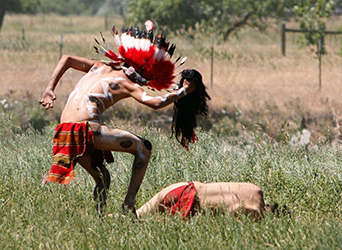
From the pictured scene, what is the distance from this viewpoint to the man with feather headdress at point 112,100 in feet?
16.8

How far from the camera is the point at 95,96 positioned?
521 cm

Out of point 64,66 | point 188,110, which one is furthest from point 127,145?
point 64,66

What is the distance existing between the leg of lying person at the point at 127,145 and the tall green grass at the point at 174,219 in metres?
0.24

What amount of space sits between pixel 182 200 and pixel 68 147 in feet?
3.03

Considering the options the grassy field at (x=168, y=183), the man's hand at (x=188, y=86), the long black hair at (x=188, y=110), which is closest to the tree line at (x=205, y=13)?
the grassy field at (x=168, y=183)

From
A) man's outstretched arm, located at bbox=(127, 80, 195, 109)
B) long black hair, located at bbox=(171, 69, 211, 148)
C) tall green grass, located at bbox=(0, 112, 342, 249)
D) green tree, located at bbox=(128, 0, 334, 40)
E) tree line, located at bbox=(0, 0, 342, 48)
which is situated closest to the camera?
tall green grass, located at bbox=(0, 112, 342, 249)

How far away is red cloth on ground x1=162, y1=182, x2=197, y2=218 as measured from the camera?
5.21 m

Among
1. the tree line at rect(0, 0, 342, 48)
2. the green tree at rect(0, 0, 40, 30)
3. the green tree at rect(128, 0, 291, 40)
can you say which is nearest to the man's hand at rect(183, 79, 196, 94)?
the tree line at rect(0, 0, 342, 48)

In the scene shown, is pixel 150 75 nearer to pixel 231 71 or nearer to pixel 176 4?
pixel 231 71

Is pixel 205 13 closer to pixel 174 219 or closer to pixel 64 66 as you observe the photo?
pixel 64 66

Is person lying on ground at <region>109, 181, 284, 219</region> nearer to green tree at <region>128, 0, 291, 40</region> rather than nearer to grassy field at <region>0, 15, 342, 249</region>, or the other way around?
grassy field at <region>0, 15, 342, 249</region>

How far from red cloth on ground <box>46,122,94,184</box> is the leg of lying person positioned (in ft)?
0.22

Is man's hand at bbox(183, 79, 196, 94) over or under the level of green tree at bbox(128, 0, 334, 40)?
over

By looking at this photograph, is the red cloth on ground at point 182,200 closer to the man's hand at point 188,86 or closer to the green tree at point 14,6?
the man's hand at point 188,86
